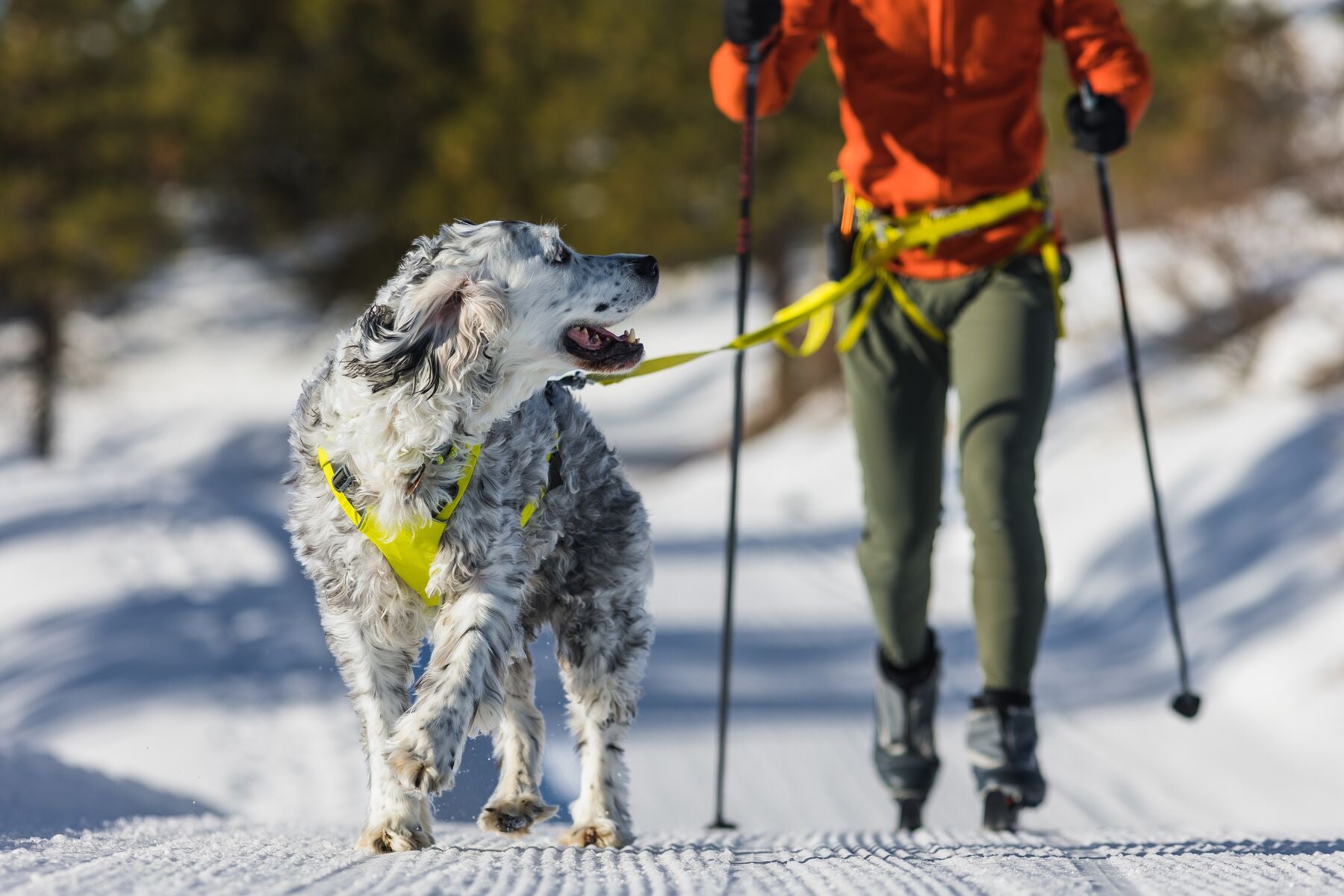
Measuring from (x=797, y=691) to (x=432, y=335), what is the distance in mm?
4577

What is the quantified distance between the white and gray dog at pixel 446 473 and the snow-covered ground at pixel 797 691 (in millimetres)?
325

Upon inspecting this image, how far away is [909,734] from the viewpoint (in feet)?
14.2

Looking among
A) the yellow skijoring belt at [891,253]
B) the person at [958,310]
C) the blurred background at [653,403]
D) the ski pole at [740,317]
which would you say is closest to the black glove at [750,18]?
the person at [958,310]

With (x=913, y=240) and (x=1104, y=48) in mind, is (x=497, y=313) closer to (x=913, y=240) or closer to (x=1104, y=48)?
(x=913, y=240)

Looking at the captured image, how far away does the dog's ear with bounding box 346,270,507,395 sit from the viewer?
128 inches

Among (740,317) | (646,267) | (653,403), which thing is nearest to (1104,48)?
(740,317)

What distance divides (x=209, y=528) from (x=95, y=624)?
10.8 feet

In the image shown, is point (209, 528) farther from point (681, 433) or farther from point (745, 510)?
point (681, 433)

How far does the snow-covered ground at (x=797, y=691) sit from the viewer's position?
3.20 meters

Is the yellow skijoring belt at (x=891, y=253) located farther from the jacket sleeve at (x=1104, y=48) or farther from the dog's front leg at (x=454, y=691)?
the dog's front leg at (x=454, y=691)

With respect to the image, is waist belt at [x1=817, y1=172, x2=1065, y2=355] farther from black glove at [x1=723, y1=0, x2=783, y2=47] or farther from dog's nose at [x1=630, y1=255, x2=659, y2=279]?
dog's nose at [x1=630, y1=255, x2=659, y2=279]

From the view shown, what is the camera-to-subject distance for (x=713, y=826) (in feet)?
14.6

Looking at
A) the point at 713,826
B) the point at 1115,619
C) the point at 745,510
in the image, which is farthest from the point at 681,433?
the point at 713,826

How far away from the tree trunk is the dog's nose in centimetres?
2156
